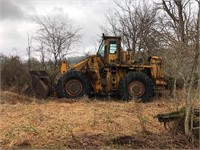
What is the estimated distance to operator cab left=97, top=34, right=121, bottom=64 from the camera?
55.0 ft

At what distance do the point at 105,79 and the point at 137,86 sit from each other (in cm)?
142

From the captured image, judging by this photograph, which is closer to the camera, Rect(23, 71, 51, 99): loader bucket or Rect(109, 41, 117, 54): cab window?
Rect(23, 71, 51, 99): loader bucket

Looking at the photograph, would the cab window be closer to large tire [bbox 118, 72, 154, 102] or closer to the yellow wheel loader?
the yellow wheel loader

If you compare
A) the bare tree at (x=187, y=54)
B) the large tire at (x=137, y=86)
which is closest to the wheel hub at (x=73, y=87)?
the large tire at (x=137, y=86)

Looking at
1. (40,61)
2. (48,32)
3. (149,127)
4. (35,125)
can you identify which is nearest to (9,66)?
(40,61)

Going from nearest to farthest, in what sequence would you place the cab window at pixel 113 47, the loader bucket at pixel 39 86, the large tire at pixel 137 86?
the loader bucket at pixel 39 86 < the large tire at pixel 137 86 < the cab window at pixel 113 47

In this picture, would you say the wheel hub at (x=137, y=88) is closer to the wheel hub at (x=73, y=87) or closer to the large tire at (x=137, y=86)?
the large tire at (x=137, y=86)

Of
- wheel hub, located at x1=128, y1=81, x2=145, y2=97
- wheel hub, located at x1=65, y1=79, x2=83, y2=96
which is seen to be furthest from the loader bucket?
wheel hub, located at x1=128, y1=81, x2=145, y2=97

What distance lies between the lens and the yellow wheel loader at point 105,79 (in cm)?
1656

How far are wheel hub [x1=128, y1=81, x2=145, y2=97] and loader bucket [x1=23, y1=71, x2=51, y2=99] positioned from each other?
360 cm

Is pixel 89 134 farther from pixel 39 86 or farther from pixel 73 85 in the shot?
pixel 39 86

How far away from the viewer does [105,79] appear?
16766 mm

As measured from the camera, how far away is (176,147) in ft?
22.5

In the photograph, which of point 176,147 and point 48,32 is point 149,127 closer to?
point 176,147
